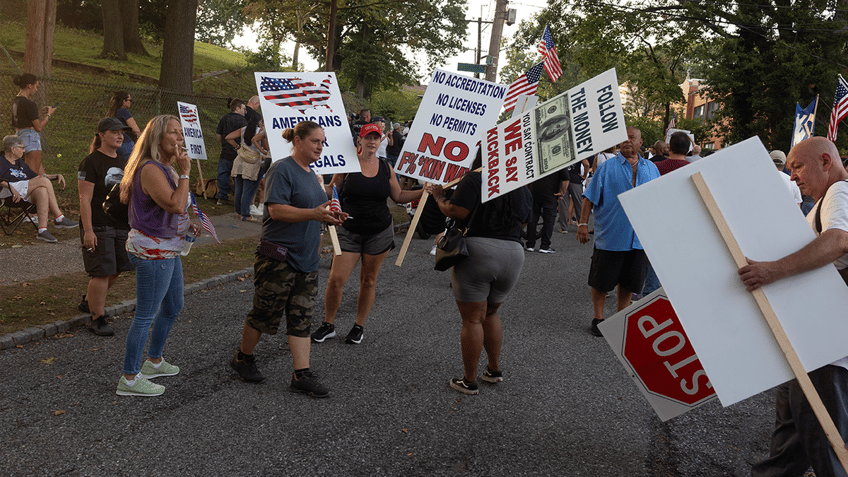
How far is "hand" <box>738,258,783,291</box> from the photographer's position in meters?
2.72

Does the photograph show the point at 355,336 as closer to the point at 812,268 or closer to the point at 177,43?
the point at 812,268

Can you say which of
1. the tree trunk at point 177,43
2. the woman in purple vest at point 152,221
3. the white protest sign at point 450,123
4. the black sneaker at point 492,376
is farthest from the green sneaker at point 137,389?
the tree trunk at point 177,43

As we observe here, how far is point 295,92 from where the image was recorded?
557 centimetres

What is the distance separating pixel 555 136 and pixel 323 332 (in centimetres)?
294

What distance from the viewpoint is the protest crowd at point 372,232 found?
117 inches

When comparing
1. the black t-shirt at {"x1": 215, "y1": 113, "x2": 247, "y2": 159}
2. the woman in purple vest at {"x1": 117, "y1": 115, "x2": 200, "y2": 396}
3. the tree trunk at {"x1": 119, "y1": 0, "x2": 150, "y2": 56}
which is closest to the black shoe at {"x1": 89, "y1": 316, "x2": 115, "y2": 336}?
the woman in purple vest at {"x1": 117, "y1": 115, "x2": 200, "y2": 396}

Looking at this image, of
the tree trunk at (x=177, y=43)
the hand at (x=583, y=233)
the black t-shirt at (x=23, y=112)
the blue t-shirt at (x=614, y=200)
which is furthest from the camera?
the tree trunk at (x=177, y=43)

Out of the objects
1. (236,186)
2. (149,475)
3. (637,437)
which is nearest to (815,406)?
(637,437)

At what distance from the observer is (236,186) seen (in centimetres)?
1163

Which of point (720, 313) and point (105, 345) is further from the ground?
point (720, 313)

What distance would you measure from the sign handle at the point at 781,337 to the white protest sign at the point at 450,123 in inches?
127

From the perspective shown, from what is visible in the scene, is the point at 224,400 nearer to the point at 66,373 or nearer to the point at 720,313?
the point at 66,373

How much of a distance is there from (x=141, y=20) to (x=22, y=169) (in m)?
27.6

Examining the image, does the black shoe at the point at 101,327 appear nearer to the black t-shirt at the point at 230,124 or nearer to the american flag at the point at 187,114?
the black t-shirt at the point at 230,124
